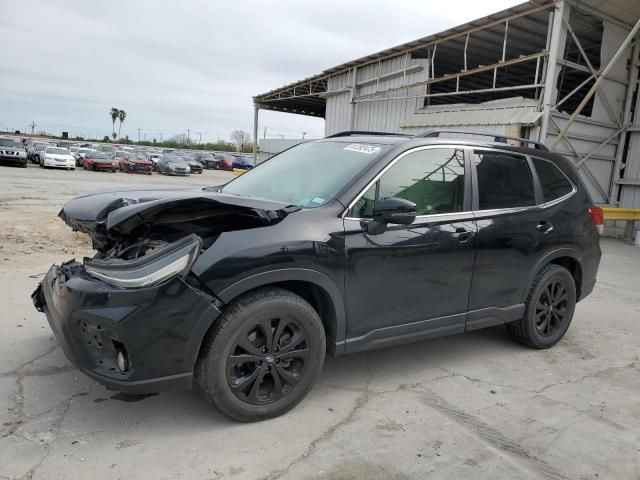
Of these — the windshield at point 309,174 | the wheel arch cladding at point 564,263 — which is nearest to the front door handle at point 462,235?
the windshield at point 309,174

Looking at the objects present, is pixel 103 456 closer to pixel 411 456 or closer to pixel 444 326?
pixel 411 456

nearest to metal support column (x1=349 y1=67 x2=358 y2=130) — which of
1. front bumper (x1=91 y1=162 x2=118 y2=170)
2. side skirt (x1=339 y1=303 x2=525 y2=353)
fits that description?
side skirt (x1=339 y1=303 x2=525 y2=353)

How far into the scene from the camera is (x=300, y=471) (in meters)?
2.64

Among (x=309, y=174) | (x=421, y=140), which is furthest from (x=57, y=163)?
(x=421, y=140)

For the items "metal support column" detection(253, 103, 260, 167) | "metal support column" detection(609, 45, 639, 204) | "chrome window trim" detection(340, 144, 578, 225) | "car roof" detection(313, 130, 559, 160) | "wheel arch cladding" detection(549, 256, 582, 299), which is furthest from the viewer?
"metal support column" detection(253, 103, 260, 167)

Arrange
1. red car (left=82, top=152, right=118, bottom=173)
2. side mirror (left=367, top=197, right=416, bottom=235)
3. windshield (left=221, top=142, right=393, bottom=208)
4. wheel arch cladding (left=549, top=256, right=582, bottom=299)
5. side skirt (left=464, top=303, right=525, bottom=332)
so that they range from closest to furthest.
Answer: side mirror (left=367, top=197, right=416, bottom=235), windshield (left=221, top=142, right=393, bottom=208), side skirt (left=464, top=303, right=525, bottom=332), wheel arch cladding (left=549, top=256, right=582, bottom=299), red car (left=82, top=152, right=118, bottom=173)

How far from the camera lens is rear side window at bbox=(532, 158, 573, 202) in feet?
14.9

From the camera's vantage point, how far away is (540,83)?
11672mm

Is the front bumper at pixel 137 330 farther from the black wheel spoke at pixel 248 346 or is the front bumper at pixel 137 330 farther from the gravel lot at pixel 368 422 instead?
the gravel lot at pixel 368 422

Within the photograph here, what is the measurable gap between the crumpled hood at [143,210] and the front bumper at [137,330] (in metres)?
0.39

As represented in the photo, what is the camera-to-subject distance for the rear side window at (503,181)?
4062 mm

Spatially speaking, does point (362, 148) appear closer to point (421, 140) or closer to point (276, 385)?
point (421, 140)

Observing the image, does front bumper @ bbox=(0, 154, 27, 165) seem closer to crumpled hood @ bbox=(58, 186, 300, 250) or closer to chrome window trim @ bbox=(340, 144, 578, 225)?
crumpled hood @ bbox=(58, 186, 300, 250)

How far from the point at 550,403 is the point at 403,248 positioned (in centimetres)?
157
